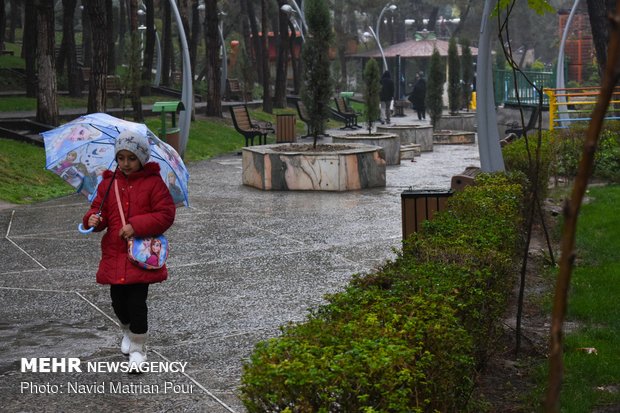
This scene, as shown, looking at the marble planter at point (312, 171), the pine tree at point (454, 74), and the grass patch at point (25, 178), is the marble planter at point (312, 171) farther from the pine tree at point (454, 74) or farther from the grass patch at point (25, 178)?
the pine tree at point (454, 74)

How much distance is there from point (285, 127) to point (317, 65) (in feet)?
26.6

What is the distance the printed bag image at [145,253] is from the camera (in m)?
6.05

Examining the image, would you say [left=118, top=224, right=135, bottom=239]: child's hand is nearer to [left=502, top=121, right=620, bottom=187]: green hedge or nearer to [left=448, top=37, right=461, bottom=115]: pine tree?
[left=502, top=121, right=620, bottom=187]: green hedge

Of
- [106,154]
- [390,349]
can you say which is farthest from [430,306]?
[106,154]

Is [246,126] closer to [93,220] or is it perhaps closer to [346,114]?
[346,114]

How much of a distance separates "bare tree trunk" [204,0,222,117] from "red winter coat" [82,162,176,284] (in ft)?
89.1

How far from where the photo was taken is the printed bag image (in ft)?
19.9

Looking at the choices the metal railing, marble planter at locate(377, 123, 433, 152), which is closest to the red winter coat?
the metal railing

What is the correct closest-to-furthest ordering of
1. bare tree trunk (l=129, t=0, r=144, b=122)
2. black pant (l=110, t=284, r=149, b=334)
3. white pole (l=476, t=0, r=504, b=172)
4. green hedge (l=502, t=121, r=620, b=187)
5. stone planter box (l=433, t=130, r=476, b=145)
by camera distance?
black pant (l=110, t=284, r=149, b=334) < white pole (l=476, t=0, r=504, b=172) < green hedge (l=502, t=121, r=620, b=187) < bare tree trunk (l=129, t=0, r=144, b=122) < stone planter box (l=433, t=130, r=476, b=145)

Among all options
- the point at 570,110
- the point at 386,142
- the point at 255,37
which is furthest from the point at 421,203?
the point at 255,37

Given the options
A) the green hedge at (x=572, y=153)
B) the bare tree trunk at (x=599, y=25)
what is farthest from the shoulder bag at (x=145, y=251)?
the bare tree trunk at (x=599, y=25)

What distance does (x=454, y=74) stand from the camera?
109ft

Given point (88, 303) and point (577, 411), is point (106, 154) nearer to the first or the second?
point (88, 303)

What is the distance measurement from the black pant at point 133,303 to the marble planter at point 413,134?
21.1m
